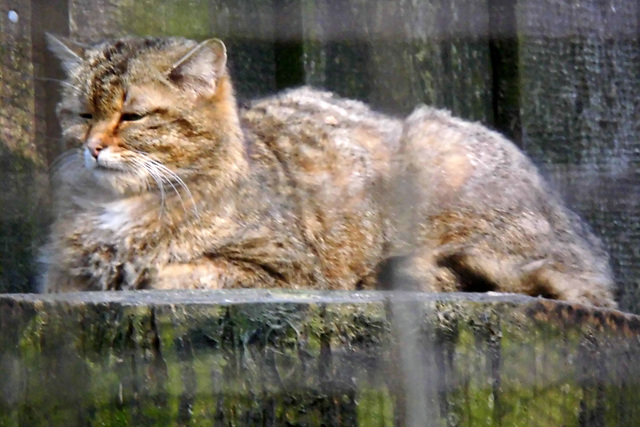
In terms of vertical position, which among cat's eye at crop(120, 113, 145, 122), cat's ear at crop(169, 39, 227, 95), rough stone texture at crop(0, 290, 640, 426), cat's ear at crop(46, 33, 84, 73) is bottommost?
rough stone texture at crop(0, 290, 640, 426)

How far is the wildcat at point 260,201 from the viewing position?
7.68 ft

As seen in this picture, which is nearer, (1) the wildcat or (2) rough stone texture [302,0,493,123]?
(1) the wildcat

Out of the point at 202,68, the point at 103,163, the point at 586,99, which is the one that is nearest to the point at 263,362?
the point at 103,163

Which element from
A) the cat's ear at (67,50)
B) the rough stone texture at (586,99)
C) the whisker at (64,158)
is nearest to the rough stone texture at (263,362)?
the whisker at (64,158)

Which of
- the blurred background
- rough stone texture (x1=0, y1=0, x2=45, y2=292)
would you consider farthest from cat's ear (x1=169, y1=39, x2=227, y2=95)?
rough stone texture (x1=0, y1=0, x2=45, y2=292)

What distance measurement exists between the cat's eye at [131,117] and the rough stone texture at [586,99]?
1.13 metres

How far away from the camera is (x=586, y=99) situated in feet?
9.19

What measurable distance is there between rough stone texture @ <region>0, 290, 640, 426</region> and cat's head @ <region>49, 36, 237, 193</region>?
71cm

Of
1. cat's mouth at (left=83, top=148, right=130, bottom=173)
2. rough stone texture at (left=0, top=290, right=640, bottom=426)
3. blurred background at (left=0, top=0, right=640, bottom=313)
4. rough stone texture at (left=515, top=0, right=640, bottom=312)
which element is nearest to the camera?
rough stone texture at (left=0, top=290, right=640, bottom=426)

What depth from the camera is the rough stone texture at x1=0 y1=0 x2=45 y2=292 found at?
2609 millimetres

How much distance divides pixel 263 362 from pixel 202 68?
1.06 metres

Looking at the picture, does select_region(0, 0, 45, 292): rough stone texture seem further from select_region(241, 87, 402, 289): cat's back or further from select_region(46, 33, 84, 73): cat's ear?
select_region(241, 87, 402, 289): cat's back

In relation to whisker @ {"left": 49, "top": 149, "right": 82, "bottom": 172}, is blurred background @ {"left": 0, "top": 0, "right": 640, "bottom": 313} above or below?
above

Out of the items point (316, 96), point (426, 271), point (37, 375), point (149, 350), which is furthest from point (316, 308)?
point (316, 96)
